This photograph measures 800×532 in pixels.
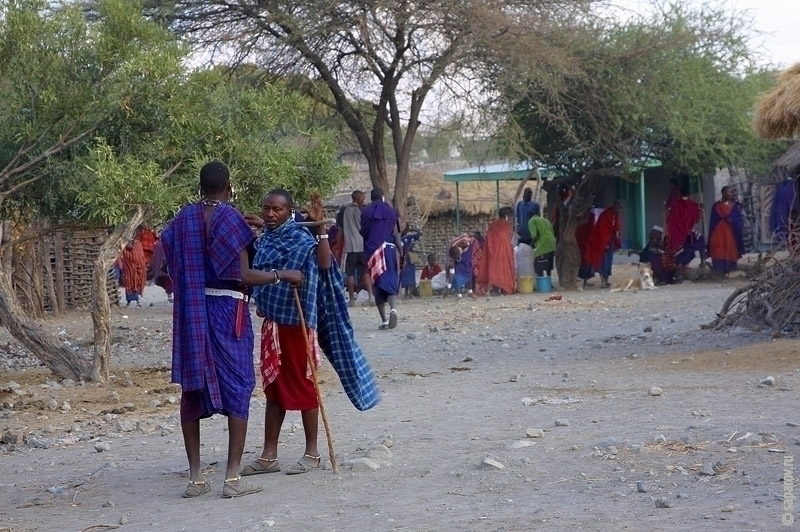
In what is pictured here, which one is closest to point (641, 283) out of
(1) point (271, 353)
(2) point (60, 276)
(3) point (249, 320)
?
(2) point (60, 276)

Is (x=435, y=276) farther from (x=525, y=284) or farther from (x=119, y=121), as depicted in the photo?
(x=119, y=121)

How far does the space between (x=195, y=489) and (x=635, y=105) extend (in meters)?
15.3

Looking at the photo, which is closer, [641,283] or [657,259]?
[641,283]

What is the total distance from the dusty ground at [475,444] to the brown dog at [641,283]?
7.45 m

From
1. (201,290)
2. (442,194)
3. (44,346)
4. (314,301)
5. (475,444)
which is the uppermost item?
(442,194)

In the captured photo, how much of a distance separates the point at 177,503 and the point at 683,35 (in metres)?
16.6

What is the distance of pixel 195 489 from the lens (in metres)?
5.49

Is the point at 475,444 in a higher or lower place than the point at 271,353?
lower

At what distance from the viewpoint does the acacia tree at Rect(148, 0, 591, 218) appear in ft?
56.0

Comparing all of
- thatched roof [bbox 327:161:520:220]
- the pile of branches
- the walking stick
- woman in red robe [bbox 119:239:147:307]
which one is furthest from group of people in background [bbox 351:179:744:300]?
the walking stick

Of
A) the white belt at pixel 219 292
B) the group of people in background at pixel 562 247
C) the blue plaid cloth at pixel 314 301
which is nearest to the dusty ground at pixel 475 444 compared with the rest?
the blue plaid cloth at pixel 314 301

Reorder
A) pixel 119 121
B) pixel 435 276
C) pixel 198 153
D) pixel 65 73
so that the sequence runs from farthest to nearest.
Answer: pixel 435 276, pixel 198 153, pixel 119 121, pixel 65 73

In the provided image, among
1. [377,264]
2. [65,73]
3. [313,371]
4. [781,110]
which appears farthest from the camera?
[377,264]

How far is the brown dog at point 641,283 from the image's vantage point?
19250mm
